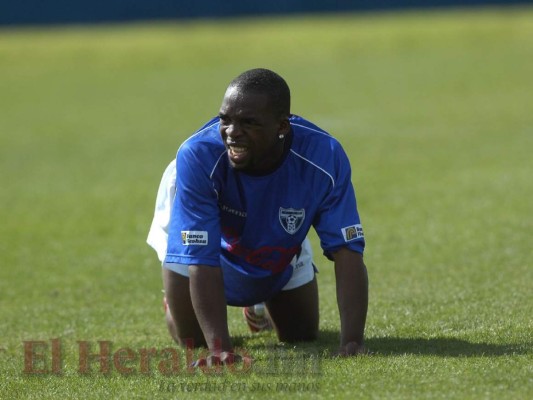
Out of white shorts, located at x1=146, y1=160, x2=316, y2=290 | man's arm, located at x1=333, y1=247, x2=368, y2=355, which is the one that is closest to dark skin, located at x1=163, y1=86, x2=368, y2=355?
man's arm, located at x1=333, y1=247, x2=368, y2=355

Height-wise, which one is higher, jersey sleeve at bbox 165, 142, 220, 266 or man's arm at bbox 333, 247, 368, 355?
jersey sleeve at bbox 165, 142, 220, 266

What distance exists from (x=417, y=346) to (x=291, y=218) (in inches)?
39.1

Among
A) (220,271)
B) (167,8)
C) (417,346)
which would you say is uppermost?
(167,8)

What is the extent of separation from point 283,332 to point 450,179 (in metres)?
6.89

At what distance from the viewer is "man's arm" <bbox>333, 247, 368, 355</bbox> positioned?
19.2ft

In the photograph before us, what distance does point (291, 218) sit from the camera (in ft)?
19.7

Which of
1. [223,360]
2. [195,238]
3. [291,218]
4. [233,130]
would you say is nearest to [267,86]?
[233,130]

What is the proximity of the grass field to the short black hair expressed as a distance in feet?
4.39

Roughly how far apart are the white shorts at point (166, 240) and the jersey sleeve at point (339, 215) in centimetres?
88

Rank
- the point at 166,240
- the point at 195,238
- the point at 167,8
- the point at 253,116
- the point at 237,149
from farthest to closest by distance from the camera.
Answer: the point at 167,8 < the point at 166,240 < the point at 195,238 < the point at 237,149 < the point at 253,116

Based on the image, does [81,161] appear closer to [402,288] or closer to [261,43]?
[402,288]

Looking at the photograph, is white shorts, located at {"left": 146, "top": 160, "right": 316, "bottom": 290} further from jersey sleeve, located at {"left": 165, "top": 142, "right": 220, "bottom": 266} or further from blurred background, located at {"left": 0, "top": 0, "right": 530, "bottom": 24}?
blurred background, located at {"left": 0, "top": 0, "right": 530, "bottom": 24}

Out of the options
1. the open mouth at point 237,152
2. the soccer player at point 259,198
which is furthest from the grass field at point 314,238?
the open mouth at point 237,152

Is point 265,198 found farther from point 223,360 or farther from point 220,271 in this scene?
point 223,360
